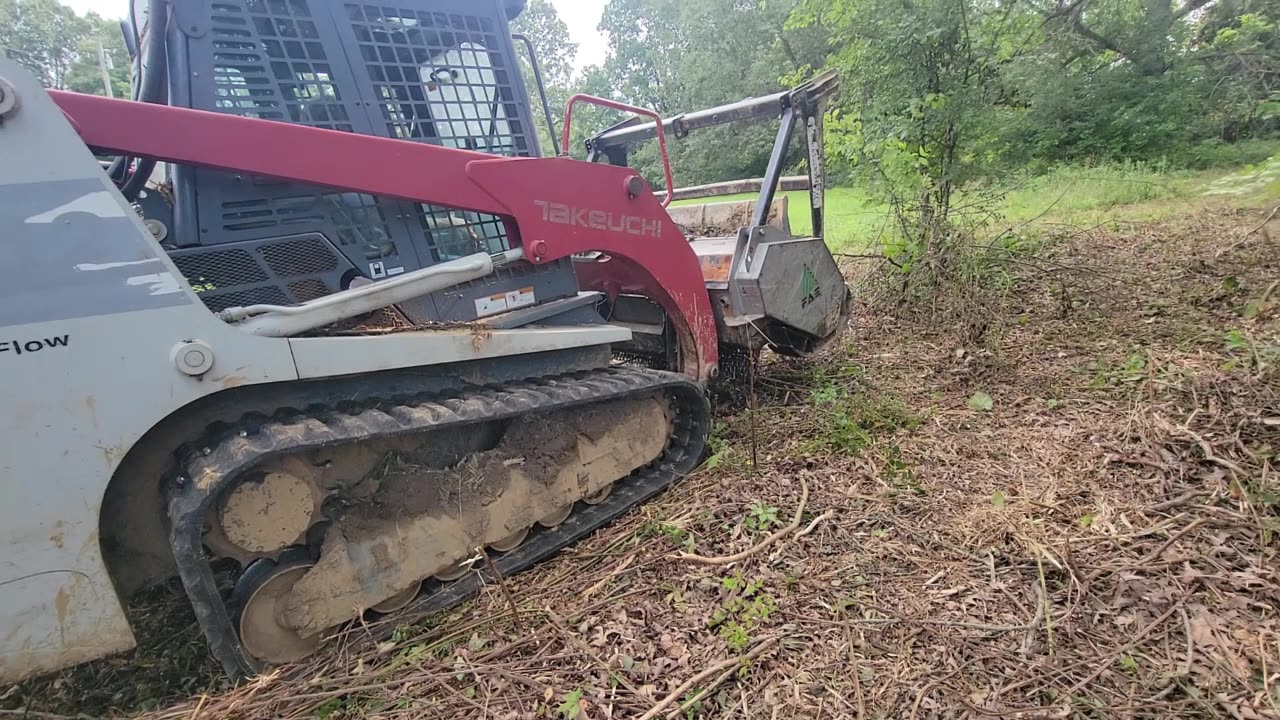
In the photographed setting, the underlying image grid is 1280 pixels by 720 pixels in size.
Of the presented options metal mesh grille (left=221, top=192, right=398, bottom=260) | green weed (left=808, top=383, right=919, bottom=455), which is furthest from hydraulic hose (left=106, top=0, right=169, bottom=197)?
green weed (left=808, top=383, right=919, bottom=455)

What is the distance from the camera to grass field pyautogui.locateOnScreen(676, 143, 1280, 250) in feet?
19.0

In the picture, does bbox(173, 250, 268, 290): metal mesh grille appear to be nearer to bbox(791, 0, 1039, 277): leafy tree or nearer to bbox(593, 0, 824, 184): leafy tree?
bbox(791, 0, 1039, 277): leafy tree

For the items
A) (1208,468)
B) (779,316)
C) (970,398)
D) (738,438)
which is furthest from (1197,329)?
(738,438)

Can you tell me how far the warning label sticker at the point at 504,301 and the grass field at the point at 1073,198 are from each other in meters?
2.96

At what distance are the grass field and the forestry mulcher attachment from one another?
9.83 feet

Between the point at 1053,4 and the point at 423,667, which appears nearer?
the point at 423,667

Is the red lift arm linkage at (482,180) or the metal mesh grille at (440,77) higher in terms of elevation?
the metal mesh grille at (440,77)

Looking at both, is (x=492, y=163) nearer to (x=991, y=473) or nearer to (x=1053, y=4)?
(x=991, y=473)

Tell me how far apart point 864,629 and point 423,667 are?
4.92 feet

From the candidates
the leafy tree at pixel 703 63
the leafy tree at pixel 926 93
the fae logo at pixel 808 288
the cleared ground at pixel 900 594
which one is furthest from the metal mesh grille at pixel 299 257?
the leafy tree at pixel 703 63

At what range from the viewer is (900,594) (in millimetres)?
2340

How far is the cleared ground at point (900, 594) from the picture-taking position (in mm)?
1963

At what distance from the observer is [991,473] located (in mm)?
3051

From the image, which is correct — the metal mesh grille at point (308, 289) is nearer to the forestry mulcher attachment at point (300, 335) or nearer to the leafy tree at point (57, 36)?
the forestry mulcher attachment at point (300, 335)
